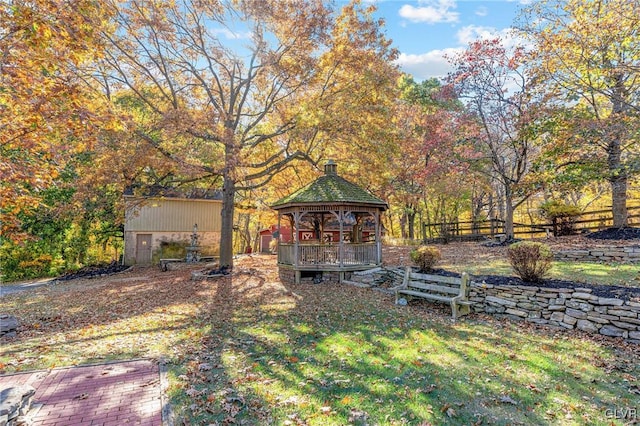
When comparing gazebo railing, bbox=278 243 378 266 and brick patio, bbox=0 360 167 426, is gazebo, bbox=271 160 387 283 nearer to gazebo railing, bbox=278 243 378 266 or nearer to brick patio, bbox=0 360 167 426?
gazebo railing, bbox=278 243 378 266

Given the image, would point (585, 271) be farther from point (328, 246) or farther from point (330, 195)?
point (330, 195)

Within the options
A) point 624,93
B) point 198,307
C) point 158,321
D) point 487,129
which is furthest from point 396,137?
point 158,321

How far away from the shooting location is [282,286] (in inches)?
480

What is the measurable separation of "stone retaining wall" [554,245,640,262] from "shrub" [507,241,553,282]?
547cm

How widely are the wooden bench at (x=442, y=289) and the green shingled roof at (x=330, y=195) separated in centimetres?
420

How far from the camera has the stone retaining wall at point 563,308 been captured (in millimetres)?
6137

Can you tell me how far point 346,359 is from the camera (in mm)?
5500

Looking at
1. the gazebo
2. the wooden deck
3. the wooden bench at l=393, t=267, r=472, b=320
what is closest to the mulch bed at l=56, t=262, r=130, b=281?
the gazebo

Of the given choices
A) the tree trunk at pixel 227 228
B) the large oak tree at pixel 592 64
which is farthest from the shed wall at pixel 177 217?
the large oak tree at pixel 592 64

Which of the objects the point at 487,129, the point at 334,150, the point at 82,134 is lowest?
the point at 82,134

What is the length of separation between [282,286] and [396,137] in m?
9.22

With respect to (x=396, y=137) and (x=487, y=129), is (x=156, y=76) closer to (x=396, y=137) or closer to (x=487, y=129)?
(x=396, y=137)

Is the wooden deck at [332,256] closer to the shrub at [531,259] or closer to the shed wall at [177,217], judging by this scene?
the shrub at [531,259]

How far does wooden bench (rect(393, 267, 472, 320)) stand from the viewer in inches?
314
